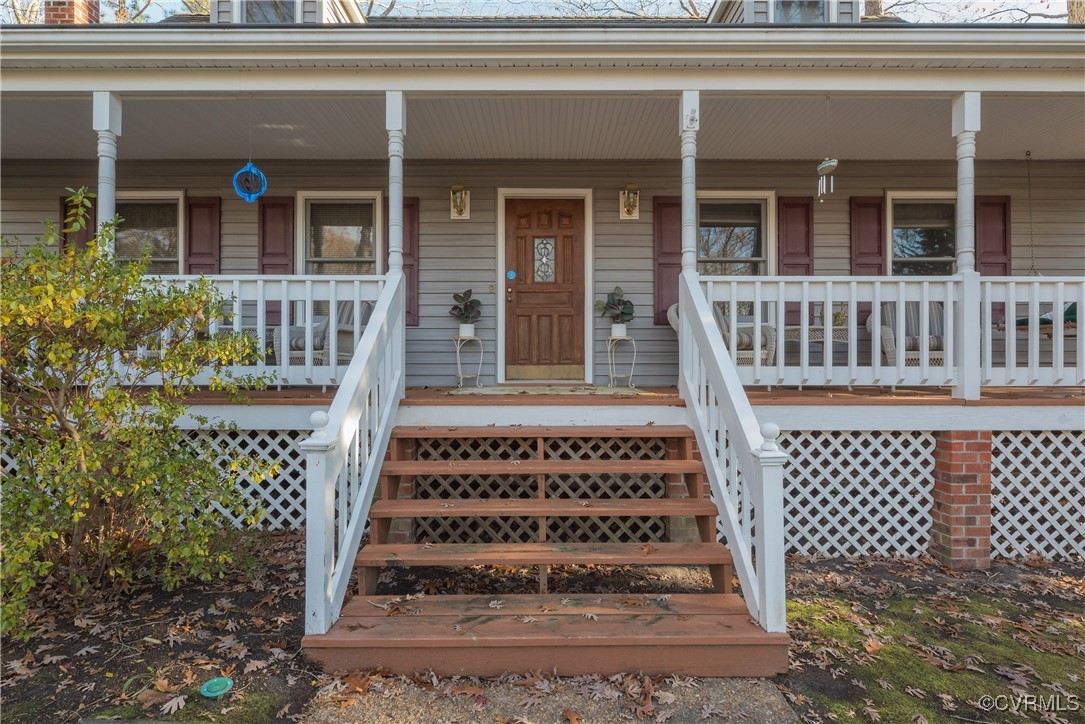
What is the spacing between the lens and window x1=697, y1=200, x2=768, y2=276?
5930mm

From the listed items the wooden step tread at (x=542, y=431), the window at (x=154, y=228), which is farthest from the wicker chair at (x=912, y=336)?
the window at (x=154, y=228)

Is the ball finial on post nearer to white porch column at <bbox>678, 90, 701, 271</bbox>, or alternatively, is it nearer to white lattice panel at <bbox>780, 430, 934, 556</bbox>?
white lattice panel at <bbox>780, 430, 934, 556</bbox>

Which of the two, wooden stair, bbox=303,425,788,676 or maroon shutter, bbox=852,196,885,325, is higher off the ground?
maroon shutter, bbox=852,196,885,325

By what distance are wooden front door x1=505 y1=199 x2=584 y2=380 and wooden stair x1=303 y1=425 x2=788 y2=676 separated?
2.41 metres

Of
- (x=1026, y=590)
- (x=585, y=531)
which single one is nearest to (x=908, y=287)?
(x=1026, y=590)

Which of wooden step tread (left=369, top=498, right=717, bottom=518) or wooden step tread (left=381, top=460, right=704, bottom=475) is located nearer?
wooden step tread (left=369, top=498, right=717, bottom=518)

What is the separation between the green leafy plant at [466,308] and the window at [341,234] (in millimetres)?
978

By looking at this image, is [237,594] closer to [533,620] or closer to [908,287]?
[533,620]

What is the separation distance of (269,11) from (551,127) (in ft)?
11.2

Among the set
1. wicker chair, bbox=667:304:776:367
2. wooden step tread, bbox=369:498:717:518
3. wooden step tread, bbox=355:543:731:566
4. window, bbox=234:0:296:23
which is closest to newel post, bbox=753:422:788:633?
wooden step tread, bbox=355:543:731:566

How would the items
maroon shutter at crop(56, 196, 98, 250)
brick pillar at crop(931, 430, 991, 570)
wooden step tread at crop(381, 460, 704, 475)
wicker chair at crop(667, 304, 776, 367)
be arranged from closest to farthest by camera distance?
wooden step tread at crop(381, 460, 704, 475)
brick pillar at crop(931, 430, 991, 570)
wicker chair at crop(667, 304, 776, 367)
maroon shutter at crop(56, 196, 98, 250)

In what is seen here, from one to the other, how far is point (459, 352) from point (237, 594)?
122 inches

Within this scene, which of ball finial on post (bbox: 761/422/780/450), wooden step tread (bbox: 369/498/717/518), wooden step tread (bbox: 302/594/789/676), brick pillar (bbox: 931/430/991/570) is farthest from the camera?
brick pillar (bbox: 931/430/991/570)

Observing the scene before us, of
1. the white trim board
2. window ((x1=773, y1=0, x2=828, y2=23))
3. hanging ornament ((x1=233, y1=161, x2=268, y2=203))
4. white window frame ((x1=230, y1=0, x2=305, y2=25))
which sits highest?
window ((x1=773, y1=0, x2=828, y2=23))
